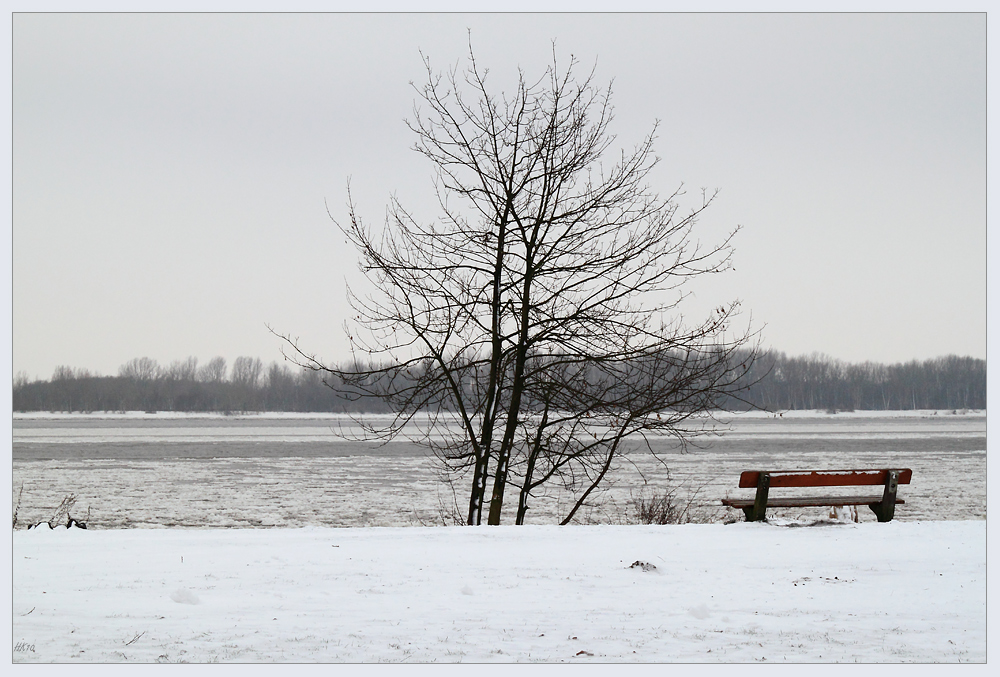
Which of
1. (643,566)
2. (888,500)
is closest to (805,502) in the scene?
(888,500)

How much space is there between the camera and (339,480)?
21.9 metres

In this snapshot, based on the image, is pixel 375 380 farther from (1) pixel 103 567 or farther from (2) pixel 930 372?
(2) pixel 930 372

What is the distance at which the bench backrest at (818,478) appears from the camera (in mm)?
9461

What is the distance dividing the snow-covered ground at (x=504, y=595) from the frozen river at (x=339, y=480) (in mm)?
4533

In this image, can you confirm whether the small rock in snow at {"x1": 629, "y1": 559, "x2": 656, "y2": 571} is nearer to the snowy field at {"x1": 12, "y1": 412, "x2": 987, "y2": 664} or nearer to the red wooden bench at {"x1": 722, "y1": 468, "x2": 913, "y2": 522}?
the snowy field at {"x1": 12, "y1": 412, "x2": 987, "y2": 664}

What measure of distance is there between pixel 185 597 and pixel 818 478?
704cm

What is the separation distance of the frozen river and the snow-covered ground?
14.9 feet

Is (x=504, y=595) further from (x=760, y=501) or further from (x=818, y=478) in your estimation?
(x=818, y=478)

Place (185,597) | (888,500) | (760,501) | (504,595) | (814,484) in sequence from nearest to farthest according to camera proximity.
A: 1. (185,597)
2. (504,595)
3. (760,501)
4. (814,484)
5. (888,500)

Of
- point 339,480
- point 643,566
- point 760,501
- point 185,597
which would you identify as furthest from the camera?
point 339,480

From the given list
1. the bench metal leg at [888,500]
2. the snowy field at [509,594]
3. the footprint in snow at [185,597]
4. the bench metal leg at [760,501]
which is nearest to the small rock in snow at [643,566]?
the snowy field at [509,594]

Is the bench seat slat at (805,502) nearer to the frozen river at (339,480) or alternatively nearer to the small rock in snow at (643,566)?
the frozen river at (339,480)

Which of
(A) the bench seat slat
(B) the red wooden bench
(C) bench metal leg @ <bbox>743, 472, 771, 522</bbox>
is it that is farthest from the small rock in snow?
(C) bench metal leg @ <bbox>743, 472, 771, 522</bbox>

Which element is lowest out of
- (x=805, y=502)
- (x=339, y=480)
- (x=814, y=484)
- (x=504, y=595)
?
(x=339, y=480)
